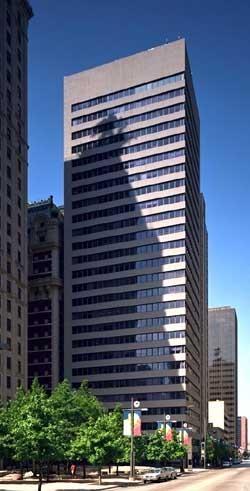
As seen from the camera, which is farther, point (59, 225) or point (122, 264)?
point (59, 225)

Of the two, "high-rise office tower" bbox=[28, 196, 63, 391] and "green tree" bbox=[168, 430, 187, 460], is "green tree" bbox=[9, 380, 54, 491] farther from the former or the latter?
"high-rise office tower" bbox=[28, 196, 63, 391]

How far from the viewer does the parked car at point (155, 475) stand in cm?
6581

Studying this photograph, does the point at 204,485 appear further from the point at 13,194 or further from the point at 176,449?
the point at 13,194

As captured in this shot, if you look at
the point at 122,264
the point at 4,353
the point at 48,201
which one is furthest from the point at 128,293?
the point at 4,353

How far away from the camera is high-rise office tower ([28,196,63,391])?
478 ft

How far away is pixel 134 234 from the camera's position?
144 metres

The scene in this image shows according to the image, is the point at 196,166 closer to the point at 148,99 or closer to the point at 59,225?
the point at 148,99

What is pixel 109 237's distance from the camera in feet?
485

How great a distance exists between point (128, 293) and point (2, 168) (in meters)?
46.9

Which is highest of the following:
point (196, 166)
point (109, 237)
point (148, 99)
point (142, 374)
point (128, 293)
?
point (148, 99)

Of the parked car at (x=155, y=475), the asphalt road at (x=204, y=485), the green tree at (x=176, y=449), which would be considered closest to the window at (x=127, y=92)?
the green tree at (x=176, y=449)

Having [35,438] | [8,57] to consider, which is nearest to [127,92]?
[8,57]

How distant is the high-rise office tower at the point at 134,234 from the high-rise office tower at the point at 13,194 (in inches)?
1315

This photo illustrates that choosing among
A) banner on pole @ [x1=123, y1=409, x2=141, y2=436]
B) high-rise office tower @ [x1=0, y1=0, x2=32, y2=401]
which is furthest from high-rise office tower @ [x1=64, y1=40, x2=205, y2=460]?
banner on pole @ [x1=123, y1=409, x2=141, y2=436]
